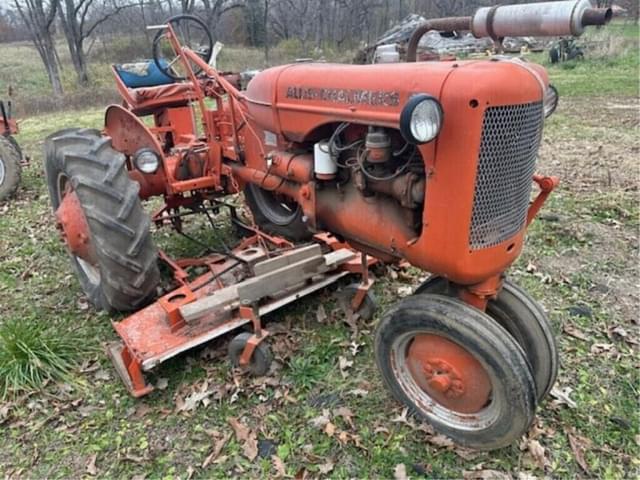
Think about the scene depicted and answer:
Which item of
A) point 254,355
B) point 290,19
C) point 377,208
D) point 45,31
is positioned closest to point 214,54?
point 377,208

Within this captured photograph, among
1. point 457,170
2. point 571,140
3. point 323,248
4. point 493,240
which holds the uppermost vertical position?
point 457,170

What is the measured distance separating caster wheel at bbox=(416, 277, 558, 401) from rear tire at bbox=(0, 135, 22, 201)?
5.33 meters

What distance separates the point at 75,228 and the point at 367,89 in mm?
2060

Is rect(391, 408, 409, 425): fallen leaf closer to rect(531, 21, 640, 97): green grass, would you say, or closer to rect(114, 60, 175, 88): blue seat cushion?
rect(114, 60, 175, 88): blue seat cushion

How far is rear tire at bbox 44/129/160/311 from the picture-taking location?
2.85 metres

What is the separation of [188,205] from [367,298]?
1543mm

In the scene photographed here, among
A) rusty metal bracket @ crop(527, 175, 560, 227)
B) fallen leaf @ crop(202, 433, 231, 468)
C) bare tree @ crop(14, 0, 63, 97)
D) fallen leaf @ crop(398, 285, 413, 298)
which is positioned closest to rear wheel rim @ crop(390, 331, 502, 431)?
rusty metal bracket @ crop(527, 175, 560, 227)

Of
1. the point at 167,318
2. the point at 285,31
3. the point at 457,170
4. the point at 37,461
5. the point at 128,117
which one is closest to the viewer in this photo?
the point at 457,170

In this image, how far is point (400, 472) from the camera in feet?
7.29

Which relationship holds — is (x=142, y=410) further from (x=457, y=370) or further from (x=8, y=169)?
(x=8, y=169)

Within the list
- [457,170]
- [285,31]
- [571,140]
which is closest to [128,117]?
[457,170]

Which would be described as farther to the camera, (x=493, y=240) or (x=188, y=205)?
(x=188, y=205)

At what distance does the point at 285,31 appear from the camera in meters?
29.6

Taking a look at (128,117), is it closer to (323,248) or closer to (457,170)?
(323,248)
